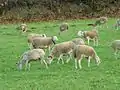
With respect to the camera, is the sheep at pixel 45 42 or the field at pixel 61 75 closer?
the field at pixel 61 75

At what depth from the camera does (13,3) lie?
47.0m

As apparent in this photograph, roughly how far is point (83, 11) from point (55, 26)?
38.9ft

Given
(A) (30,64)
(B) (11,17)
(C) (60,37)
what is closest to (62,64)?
(A) (30,64)

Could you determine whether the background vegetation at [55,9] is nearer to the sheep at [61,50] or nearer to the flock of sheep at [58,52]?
the flock of sheep at [58,52]

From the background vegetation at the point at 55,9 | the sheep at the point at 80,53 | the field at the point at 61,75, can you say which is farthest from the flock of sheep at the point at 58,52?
the background vegetation at the point at 55,9

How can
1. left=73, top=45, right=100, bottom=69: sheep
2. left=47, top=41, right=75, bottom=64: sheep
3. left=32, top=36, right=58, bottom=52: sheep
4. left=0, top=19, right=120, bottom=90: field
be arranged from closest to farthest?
1. left=0, top=19, right=120, bottom=90: field
2. left=73, top=45, right=100, bottom=69: sheep
3. left=47, top=41, right=75, bottom=64: sheep
4. left=32, top=36, right=58, bottom=52: sheep

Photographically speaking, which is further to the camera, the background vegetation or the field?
the background vegetation

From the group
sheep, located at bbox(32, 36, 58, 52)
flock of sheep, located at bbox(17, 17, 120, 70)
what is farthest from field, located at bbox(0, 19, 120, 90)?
sheep, located at bbox(32, 36, 58, 52)

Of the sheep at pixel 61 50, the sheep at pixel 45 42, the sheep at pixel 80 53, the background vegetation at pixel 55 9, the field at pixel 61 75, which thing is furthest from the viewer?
the background vegetation at pixel 55 9

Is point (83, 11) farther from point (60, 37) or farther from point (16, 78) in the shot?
point (16, 78)

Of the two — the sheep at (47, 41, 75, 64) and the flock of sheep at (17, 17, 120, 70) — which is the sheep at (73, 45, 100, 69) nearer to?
the flock of sheep at (17, 17, 120, 70)

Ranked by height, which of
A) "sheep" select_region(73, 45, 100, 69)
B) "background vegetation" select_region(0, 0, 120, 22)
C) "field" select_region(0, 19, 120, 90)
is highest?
"background vegetation" select_region(0, 0, 120, 22)

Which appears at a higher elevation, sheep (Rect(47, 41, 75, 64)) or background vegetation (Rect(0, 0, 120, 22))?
background vegetation (Rect(0, 0, 120, 22))

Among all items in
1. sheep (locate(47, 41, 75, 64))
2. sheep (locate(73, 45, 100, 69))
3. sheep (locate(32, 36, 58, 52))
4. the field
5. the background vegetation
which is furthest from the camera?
the background vegetation
